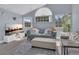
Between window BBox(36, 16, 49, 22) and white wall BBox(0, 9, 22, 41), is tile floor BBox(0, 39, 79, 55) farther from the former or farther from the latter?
window BBox(36, 16, 49, 22)

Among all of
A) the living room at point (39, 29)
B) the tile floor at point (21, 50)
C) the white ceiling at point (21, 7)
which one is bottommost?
the tile floor at point (21, 50)

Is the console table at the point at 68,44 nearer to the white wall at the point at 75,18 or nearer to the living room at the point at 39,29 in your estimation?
the living room at the point at 39,29

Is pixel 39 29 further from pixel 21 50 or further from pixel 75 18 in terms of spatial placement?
pixel 75 18

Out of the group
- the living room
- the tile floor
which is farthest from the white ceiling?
the tile floor

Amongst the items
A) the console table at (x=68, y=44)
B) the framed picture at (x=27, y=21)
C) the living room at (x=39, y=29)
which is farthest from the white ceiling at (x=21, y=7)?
the console table at (x=68, y=44)

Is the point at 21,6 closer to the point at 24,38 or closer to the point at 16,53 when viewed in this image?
the point at 24,38

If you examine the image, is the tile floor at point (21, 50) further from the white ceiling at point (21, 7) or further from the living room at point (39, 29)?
the white ceiling at point (21, 7)

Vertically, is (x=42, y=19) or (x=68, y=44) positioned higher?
(x=42, y=19)

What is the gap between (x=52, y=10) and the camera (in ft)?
7.34

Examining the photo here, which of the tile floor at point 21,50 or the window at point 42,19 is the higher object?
the window at point 42,19

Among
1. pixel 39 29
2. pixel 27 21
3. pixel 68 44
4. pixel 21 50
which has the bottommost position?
pixel 21 50

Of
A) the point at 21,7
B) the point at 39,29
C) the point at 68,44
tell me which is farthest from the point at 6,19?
the point at 68,44
